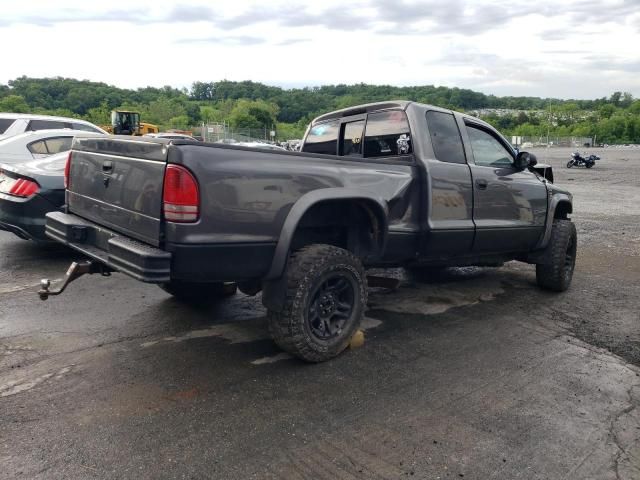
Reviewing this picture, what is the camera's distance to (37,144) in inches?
353

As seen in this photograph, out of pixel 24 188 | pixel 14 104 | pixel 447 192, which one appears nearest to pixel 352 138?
pixel 447 192

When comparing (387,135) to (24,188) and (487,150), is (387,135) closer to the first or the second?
(487,150)

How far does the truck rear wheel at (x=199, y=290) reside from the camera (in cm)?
508

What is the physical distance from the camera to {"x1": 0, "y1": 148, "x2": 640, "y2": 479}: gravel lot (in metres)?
2.72

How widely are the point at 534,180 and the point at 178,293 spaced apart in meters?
3.92

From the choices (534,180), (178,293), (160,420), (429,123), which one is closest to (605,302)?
(534,180)

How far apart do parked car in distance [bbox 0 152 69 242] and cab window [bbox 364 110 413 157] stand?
12.3ft

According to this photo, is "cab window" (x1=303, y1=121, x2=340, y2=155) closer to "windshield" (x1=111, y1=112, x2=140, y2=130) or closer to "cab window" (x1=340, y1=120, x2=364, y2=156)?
"cab window" (x1=340, y1=120, x2=364, y2=156)

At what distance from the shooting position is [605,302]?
19.0 ft

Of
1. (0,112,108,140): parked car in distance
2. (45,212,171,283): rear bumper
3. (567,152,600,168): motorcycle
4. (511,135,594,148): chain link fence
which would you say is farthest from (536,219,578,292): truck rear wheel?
(511,135,594,148): chain link fence

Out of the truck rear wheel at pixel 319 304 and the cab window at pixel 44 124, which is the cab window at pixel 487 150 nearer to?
the truck rear wheel at pixel 319 304

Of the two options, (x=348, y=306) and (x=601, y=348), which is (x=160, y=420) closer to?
(x=348, y=306)

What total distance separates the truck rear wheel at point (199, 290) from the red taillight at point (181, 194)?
74.7 inches

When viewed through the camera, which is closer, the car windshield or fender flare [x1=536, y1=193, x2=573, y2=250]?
fender flare [x1=536, y1=193, x2=573, y2=250]
